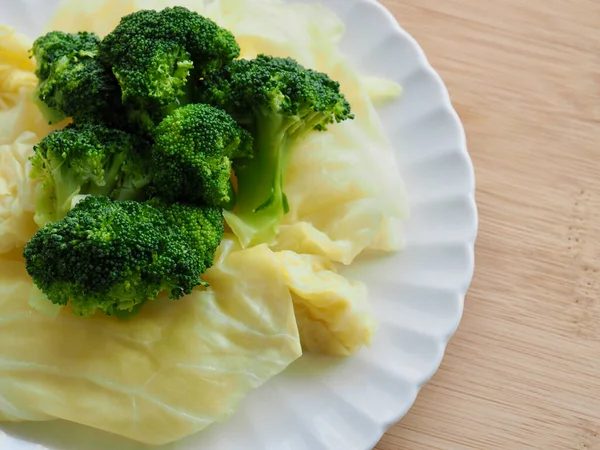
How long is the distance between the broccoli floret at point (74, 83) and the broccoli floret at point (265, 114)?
0.30 m

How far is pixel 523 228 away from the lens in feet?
8.06

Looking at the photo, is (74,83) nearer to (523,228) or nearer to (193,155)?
(193,155)

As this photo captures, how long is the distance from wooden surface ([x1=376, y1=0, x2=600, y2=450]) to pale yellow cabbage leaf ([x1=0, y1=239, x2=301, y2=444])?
0.58 metres

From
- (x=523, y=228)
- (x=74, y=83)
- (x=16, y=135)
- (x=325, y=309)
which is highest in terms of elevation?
(x=74, y=83)

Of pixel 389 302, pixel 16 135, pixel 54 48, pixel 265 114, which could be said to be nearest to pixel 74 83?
pixel 54 48

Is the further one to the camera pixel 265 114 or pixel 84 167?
pixel 265 114

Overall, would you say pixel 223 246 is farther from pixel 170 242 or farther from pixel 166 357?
pixel 166 357

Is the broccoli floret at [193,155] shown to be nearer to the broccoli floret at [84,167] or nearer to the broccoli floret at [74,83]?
the broccoli floret at [84,167]

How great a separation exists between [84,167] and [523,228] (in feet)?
5.48

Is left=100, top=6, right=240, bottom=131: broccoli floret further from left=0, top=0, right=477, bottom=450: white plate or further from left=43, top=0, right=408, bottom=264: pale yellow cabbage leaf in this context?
left=0, top=0, right=477, bottom=450: white plate

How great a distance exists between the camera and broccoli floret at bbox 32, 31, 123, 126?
190cm

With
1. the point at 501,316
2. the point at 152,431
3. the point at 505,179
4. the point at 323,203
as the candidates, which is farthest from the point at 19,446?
the point at 505,179

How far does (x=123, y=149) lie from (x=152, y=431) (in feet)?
2.72

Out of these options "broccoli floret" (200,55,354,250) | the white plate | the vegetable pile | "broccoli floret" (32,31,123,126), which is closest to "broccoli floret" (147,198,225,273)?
the vegetable pile
